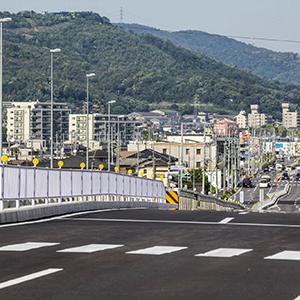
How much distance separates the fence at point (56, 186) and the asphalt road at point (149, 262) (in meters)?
3.54

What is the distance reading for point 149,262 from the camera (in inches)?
381

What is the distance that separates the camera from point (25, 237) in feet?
43.8

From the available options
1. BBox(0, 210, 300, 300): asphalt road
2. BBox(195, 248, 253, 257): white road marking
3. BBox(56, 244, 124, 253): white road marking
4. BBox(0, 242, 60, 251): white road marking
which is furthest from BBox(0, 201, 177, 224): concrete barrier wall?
BBox(195, 248, 253, 257): white road marking

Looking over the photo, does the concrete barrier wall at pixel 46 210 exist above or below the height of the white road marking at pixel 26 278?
below

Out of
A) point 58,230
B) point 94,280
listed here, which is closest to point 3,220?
point 58,230

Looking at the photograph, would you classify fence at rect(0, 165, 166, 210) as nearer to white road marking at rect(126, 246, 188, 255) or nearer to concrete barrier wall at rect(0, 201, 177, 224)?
concrete barrier wall at rect(0, 201, 177, 224)

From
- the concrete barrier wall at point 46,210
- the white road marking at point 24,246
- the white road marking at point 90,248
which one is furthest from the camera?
the concrete barrier wall at point 46,210

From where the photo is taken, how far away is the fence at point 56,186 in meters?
19.2

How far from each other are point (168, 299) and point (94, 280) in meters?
1.46

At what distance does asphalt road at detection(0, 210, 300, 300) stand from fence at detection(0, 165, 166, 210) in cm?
354

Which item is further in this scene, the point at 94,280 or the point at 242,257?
the point at 242,257

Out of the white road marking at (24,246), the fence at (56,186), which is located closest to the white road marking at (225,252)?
the white road marking at (24,246)

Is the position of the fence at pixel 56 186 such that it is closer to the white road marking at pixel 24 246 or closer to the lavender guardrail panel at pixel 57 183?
the lavender guardrail panel at pixel 57 183

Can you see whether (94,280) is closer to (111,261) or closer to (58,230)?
(111,261)
